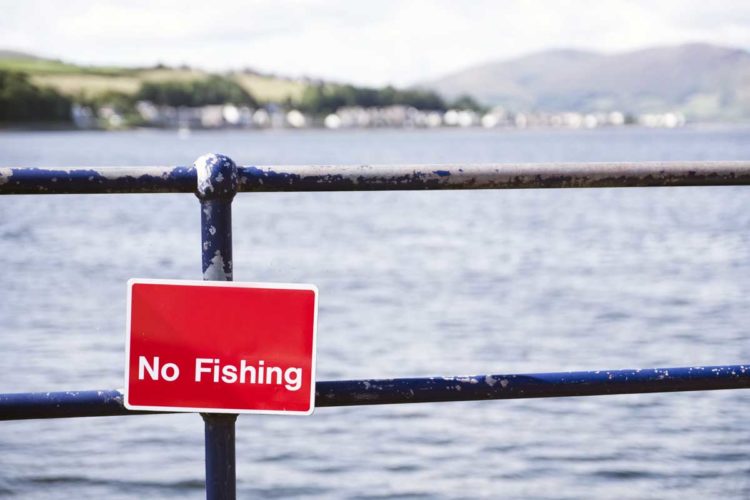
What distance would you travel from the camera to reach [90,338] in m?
13.5

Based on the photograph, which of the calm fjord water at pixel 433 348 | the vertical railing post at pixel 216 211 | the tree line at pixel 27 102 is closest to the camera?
the vertical railing post at pixel 216 211

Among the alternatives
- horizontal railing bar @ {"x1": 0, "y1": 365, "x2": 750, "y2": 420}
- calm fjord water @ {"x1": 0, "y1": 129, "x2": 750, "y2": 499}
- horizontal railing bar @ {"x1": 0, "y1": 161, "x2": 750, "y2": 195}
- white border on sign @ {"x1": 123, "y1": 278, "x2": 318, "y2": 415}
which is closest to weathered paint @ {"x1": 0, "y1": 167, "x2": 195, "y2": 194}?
horizontal railing bar @ {"x1": 0, "y1": 161, "x2": 750, "y2": 195}

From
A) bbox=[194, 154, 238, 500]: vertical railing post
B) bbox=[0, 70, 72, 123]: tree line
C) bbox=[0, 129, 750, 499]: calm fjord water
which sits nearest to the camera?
bbox=[194, 154, 238, 500]: vertical railing post

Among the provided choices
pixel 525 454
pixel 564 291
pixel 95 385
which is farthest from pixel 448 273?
pixel 525 454

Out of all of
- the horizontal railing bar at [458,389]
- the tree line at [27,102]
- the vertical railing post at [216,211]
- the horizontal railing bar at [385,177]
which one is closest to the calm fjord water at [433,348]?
the horizontal railing bar at [458,389]

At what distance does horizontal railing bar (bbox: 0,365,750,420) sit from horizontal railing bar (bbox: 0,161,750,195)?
14.1 inches

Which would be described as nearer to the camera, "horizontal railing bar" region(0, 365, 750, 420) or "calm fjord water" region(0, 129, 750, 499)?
"horizontal railing bar" region(0, 365, 750, 420)

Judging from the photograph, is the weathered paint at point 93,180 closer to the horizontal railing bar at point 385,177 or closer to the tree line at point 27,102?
the horizontal railing bar at point 385,177

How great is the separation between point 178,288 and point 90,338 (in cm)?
1191

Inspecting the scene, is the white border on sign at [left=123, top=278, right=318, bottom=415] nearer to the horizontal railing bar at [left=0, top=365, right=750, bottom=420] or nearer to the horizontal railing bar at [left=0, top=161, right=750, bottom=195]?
the horizontal railing bar at [left=0, top=365, right=750, bottom=420]

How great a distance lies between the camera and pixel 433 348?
13.1 m

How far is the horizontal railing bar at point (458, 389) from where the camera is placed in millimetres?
2035

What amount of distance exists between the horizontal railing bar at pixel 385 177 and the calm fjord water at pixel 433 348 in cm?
540

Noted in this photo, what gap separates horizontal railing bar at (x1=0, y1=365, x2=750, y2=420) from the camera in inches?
80.1
